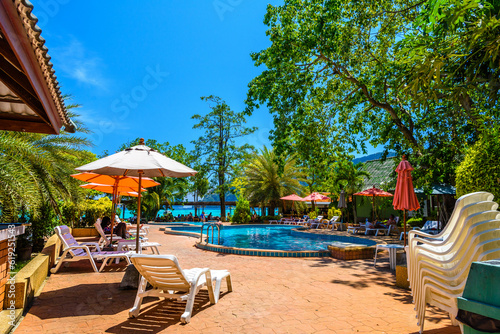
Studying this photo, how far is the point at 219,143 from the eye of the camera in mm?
29781

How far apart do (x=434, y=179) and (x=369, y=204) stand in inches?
605

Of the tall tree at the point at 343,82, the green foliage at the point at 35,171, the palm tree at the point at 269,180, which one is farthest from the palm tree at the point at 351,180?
the green foliage at the point at 35,171

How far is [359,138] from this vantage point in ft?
45.7

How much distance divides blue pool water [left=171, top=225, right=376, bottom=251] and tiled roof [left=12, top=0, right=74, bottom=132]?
34.7ft

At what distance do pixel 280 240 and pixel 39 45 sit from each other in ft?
46.9

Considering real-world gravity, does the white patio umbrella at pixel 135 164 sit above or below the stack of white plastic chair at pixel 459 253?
above

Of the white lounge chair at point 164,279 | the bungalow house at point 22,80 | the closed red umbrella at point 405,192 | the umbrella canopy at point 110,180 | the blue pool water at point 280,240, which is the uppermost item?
the bungalow house at point 22,80

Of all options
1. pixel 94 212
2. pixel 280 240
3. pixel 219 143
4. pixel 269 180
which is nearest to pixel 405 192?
pixel 280 240

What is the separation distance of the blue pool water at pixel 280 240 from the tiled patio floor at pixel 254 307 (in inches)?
245

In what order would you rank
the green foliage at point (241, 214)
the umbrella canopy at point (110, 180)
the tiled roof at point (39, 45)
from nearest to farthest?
the tiled roof at point (39, 45) → the umbrella canopy at point (110, 180) → the green foliage at point (241, 214)

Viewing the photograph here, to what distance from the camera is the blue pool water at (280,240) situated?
1302 cm

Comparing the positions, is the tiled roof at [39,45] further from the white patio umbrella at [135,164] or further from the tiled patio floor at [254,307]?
the tiled patio floor at [254,307]

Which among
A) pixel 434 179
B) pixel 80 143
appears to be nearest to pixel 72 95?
pixel 80 143

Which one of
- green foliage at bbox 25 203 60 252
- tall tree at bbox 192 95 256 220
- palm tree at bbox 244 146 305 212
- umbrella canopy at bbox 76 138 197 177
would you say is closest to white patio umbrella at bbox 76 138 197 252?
umbrella canopy at bbox 76 138 197 177
